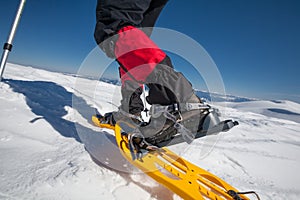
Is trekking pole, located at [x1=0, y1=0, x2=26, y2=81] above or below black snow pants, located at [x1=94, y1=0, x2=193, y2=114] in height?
below

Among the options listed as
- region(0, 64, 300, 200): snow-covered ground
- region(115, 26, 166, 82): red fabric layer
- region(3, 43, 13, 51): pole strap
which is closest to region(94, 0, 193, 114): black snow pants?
region(115, 26, 166, 82): red fabric layer

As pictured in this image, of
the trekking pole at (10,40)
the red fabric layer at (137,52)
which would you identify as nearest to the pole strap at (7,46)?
the trekking pole at (10,40)

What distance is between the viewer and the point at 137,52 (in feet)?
2.86

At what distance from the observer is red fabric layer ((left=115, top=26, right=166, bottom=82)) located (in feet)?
2.82

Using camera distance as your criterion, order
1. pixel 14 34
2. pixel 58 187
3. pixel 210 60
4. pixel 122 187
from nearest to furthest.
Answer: pixel 58 187 < pixel 122 187 < pixel 14 34 < pixel 210 60

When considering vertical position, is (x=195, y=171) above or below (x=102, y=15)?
below

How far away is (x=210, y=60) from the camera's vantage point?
5.04ft

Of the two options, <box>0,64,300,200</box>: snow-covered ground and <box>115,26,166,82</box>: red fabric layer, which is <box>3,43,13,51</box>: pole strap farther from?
<box>115,26,166,82</box>: red fabric layer

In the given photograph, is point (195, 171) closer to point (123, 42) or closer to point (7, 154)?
point (123, 42)

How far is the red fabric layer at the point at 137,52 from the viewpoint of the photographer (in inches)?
33.8

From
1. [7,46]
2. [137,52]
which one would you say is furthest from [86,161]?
[7,46]

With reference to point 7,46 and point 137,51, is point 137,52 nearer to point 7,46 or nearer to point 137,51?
point 137,51

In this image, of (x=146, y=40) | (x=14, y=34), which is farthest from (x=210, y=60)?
(x=14, y=34)

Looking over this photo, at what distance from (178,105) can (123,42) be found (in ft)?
1.48
